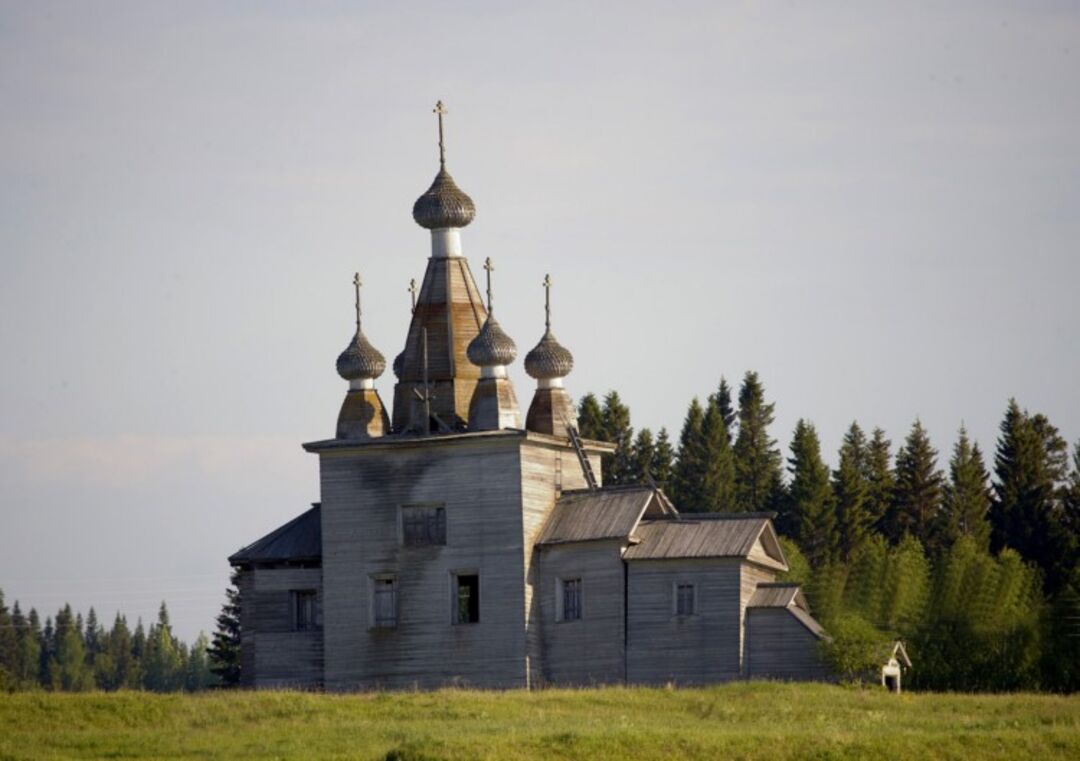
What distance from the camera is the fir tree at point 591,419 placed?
96.1m

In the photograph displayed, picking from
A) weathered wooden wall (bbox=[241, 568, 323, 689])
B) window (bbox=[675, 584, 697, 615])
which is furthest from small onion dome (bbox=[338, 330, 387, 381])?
window (bbox=[675, 584, 697, 615])

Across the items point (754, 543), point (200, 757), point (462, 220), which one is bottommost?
point (200, 757)

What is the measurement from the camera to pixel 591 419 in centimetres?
9656

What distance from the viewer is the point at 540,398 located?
7044cm

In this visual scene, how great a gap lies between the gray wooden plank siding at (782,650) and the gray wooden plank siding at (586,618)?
358cm

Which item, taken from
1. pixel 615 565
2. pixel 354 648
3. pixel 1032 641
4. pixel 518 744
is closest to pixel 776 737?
pixel 518 744

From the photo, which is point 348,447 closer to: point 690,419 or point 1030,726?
point 1030,726

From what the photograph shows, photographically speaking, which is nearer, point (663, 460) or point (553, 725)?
point (553, 725)

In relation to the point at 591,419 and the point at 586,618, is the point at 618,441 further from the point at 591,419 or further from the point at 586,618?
the point at 586,618

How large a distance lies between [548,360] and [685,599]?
8.62 metres

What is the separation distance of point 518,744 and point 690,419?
155 feet

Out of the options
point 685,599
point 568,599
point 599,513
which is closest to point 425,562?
point 568,599

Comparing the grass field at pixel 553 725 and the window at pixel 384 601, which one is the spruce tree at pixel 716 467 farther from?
the grass field at pixel 553 725

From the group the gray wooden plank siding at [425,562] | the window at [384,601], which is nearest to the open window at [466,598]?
the gray wooden plank siding at [425,562]
